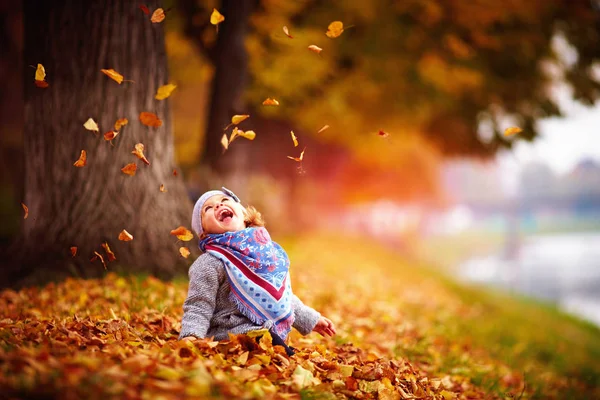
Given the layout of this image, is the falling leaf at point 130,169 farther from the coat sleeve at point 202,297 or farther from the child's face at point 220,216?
the coat sleeve at point 202,297

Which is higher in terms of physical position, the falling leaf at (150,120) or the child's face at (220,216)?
the falling leaf at (150,120)

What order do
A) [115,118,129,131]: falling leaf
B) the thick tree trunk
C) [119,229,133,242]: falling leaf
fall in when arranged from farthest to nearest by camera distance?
the thick tree trunk < [115,118,129,131]: falling leaf < [119,229,133,242]: falling leaf

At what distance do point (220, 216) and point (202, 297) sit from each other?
1.50 feet

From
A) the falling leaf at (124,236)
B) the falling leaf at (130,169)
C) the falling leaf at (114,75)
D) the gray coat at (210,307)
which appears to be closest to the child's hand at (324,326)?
the gray coat at (210,307)

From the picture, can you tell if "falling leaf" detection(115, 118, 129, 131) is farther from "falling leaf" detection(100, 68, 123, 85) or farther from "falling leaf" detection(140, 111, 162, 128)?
"falling leaf" detection(100, 68, 123, 85)

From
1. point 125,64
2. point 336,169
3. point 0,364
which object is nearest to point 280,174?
point 336,169

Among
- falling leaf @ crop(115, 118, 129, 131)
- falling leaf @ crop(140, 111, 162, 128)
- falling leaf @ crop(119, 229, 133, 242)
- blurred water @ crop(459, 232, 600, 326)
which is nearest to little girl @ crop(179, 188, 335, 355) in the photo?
falling leaf @ crop(119, 229, 133, 242)

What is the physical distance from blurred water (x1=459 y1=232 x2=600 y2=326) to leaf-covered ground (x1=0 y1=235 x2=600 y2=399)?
7008 mm

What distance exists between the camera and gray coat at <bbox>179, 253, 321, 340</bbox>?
2648 mm

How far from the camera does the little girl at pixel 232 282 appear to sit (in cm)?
268

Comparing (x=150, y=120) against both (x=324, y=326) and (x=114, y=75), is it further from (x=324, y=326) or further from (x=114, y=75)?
(x=324, y=326)

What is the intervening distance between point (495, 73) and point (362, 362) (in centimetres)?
911

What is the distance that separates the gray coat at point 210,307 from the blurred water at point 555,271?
11.1 m

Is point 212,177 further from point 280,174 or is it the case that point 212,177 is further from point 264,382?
point 280,174
